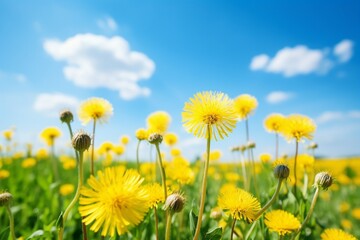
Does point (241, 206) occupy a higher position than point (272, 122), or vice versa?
point (272, 122)

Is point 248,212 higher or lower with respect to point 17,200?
higher

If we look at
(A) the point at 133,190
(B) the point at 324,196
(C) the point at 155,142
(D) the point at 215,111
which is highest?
(D) the point at 215,111

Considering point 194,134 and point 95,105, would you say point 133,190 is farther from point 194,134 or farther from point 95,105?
point 95,105

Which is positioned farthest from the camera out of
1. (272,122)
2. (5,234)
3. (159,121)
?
(272,122)

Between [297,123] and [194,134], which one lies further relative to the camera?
[297,123]

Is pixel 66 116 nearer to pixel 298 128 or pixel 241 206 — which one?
pixel 241 206

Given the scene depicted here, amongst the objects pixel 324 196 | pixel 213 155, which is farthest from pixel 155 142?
pixel 324 196

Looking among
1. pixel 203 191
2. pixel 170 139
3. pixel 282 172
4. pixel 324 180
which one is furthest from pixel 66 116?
pixel 170 139

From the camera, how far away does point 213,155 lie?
426 centimetres

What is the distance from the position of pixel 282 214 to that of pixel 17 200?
12.4 ft

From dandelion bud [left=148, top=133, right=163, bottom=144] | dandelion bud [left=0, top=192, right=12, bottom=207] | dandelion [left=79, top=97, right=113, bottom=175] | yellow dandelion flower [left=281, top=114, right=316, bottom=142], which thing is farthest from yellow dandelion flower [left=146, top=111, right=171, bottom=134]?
dandelion bud [left=0, top=192, right=12, bottom=207]

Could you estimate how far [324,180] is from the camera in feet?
5.28

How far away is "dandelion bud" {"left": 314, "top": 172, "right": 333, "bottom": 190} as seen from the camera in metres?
1.61

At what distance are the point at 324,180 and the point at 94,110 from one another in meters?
1.48
